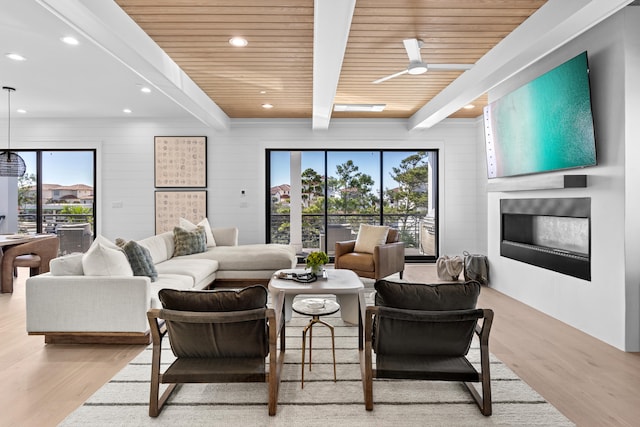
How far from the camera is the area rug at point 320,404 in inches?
83.7

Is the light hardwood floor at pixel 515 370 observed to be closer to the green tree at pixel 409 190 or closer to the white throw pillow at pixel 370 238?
the white throw pillow at pixel 370 238

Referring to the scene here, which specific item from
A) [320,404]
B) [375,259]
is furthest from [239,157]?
[320,404]

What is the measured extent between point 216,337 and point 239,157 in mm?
5411

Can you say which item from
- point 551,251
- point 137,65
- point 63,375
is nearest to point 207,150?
point 137,65

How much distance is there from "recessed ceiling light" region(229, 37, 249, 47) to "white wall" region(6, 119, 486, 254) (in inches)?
136

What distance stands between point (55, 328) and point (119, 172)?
4586 millimetres

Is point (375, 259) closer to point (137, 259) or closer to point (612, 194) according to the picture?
point (612, 194)

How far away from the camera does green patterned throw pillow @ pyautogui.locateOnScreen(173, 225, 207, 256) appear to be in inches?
215

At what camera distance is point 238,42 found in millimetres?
3742

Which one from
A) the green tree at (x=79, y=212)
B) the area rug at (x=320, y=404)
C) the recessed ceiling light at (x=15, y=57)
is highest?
the recessed ceiling light at (x=15, y=57)

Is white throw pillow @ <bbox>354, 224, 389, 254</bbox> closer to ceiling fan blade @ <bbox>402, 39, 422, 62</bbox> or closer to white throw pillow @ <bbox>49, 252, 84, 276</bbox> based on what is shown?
ceiling fan blade @ <bbox>402, 39, 422, 62</bbox>

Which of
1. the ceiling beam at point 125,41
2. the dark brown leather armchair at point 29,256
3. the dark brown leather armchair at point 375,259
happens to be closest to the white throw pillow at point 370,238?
the dark brown leather armchair at point 375,259

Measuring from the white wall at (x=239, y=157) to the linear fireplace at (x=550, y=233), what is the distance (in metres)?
2.24

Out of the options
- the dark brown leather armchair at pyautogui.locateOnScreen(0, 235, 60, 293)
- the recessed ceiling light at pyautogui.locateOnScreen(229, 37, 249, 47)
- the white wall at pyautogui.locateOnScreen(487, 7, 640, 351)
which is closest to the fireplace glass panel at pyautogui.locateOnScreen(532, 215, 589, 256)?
the white wall at pyautogui.locateOnScreen(487, 7, 640, 351)
